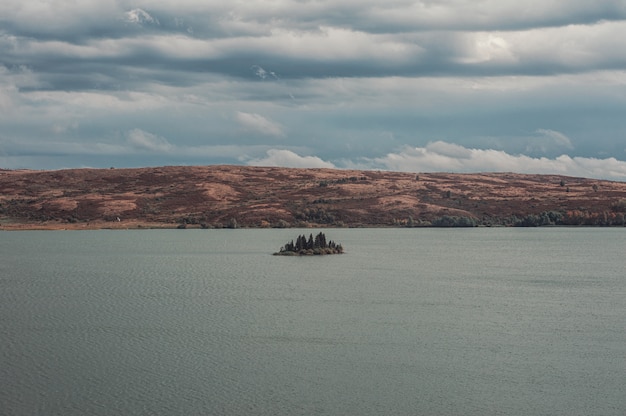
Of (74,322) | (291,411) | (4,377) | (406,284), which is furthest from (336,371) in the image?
(406,284)

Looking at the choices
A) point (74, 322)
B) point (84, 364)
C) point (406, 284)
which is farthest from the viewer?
point (406, 284)

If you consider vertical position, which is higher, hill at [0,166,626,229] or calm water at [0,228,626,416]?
hill at [0,166,626,229]

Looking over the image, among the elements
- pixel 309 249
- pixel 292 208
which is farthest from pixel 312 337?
pixel 292 208

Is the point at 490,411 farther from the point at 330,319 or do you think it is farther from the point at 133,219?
the point at 133,219

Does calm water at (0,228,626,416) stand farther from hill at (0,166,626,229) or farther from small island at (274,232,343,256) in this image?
hill at (0,166,626,229)

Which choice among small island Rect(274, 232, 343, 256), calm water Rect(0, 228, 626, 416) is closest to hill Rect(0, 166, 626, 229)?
small island Rect(274, 232, 343, 256)

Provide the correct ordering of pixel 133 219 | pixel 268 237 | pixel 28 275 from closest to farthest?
pixel 28 275 → pixel 268 237 → pixel 133 219

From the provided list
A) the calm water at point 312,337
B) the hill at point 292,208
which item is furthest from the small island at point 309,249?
the hill at point 292,208

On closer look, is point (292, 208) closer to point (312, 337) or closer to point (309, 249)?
point (309, 249)

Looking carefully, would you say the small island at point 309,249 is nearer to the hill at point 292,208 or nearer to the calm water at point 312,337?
the calm water at point 312,337
